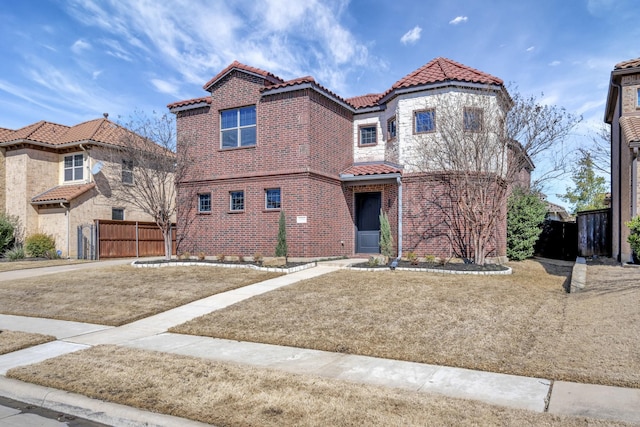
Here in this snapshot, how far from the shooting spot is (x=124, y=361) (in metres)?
6.48

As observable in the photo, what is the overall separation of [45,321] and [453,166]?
11.8 metres

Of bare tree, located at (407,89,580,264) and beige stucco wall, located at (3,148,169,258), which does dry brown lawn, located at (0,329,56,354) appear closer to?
bare tree, located at (407,89,580,264)

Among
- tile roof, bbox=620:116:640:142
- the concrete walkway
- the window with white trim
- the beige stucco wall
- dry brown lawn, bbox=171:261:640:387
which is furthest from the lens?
the window with white trim

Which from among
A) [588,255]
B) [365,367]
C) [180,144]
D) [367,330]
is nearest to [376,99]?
[180,144]

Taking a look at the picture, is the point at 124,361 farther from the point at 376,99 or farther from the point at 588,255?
the point at 588,255

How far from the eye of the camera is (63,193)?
23.2m

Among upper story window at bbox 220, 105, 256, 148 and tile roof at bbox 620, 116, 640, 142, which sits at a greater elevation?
upper story window at bbox 220, 105, 256, 148

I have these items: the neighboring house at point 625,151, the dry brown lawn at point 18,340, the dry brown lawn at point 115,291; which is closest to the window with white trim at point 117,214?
the dry brown lawn at point 115,291

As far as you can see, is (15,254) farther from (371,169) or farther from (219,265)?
(371,169)

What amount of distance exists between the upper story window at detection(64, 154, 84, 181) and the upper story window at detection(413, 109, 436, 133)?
1772 centimetres

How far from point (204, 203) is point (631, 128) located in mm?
14754

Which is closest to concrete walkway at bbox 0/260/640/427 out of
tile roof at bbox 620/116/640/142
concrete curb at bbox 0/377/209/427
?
concrete curb at bbox 0/377/209/427

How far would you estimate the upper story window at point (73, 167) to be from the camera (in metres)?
24.2

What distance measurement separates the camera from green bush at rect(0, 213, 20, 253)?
22.6 meters
